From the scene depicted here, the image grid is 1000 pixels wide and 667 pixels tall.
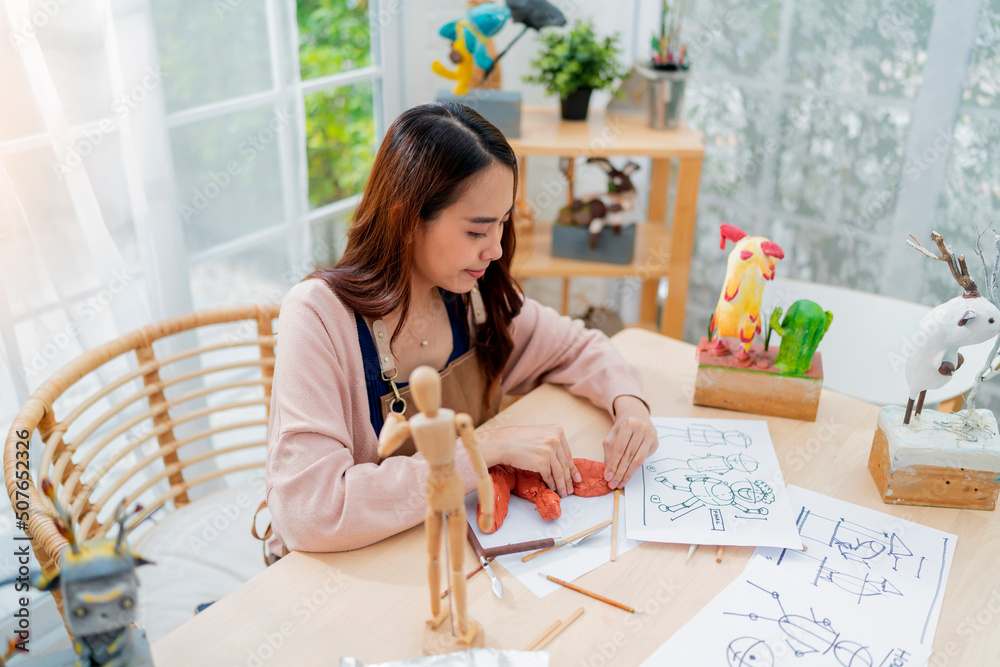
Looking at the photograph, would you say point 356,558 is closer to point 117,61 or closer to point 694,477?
point 694,477

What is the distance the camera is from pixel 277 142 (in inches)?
74.1

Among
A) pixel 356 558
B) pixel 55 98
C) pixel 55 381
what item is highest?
pixel 55 98

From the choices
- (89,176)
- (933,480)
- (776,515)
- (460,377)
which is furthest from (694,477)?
(89,176)

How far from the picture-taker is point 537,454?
1.02 metres

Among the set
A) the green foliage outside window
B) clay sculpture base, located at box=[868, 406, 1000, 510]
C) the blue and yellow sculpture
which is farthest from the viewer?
the green foliage outside window

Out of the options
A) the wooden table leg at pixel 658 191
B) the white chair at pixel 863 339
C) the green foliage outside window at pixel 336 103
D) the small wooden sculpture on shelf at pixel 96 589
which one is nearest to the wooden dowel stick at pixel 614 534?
the small wooden sculpture on shelf at pixel 96 589

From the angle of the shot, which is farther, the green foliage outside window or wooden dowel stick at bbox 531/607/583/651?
the green foliage outside window

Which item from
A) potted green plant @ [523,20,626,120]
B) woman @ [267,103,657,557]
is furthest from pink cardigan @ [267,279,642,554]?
potted green plant @ [523,20,626,120]

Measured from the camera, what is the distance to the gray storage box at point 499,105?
189cm

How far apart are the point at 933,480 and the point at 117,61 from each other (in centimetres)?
156

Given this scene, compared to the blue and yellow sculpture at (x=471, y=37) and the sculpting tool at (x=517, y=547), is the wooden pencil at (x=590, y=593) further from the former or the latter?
the blue and yellow sculpture at (x=471, y=37)

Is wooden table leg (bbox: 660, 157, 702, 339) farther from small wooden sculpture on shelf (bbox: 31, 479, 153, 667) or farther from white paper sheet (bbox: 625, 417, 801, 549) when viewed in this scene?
small wooden sculpture on shelf (bbox: 31, 479, 153, 667)

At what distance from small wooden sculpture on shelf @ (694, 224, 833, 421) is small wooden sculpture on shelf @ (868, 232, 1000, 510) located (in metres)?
0.16

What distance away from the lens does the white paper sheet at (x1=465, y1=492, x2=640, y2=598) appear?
90 centimetres
